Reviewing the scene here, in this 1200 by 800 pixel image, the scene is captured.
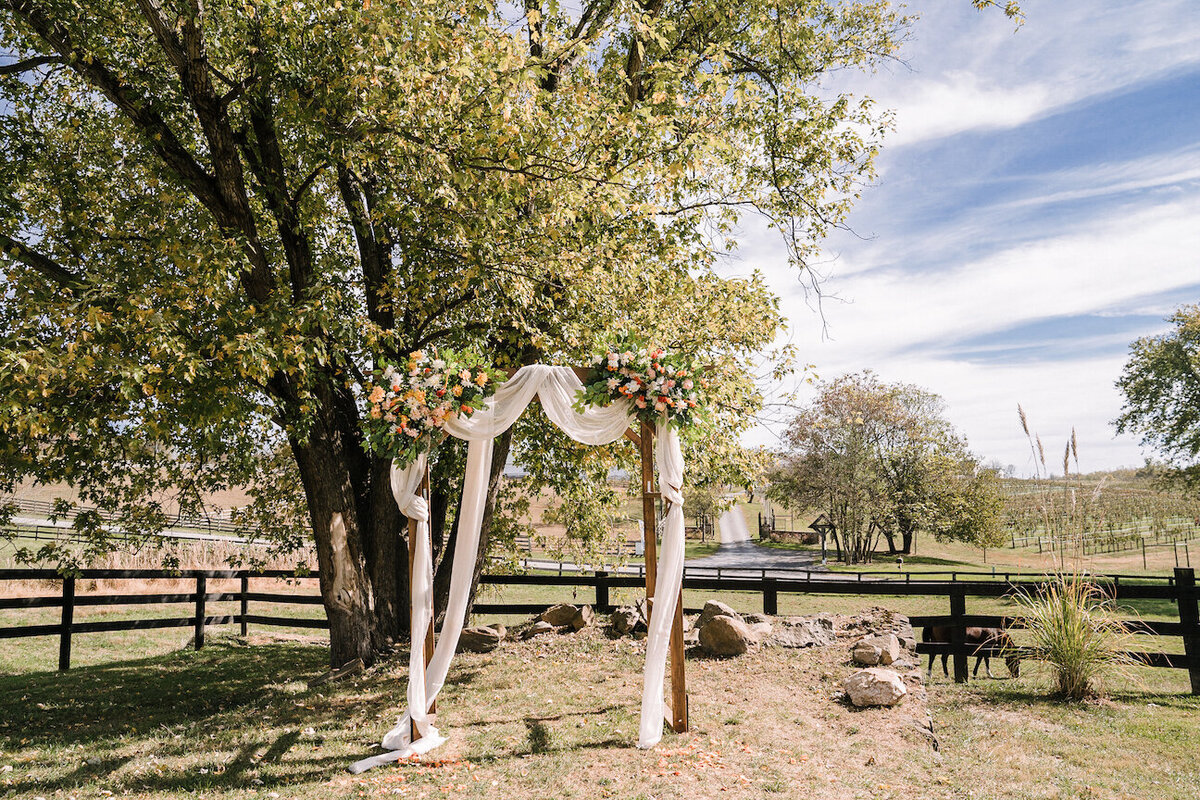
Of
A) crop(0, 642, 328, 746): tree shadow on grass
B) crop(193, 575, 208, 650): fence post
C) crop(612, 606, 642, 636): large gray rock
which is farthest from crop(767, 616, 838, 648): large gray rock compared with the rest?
crop(193, 575, 208, 650): fence post

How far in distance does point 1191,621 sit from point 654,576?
6552mm

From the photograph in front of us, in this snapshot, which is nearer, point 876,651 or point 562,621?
point 876,651

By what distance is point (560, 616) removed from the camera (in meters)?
11.5

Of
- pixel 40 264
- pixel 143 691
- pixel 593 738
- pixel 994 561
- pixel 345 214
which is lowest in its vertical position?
pixel 994 561

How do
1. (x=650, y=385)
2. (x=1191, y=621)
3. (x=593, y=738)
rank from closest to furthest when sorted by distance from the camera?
(x=593, y=738), (x=650, y=385), (x=1191, y=621)

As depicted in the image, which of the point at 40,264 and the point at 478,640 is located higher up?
the point at 40,264

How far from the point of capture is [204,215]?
9.35 meters

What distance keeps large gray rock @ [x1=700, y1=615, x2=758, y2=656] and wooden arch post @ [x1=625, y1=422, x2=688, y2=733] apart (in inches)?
91.1

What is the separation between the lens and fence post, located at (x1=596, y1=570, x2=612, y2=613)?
481 inches

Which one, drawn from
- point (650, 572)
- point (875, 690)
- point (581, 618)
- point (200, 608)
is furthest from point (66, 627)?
point (875, 690)

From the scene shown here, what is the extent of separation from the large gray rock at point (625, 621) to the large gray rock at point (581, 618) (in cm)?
50

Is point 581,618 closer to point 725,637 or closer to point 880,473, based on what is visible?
point 725,637

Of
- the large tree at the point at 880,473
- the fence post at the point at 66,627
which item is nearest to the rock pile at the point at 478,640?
the fence post at the point at 66,627

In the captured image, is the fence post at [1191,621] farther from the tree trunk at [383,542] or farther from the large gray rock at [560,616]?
the tree trunk at [383,542]
